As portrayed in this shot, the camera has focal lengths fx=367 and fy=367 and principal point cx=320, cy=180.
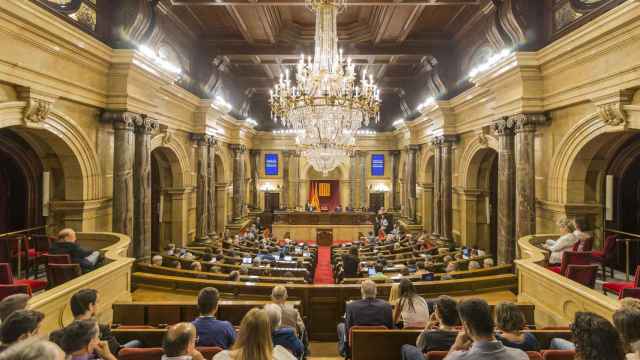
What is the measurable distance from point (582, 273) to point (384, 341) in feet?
12.2

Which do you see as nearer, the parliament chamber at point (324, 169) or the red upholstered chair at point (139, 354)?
the red upholstered chair at point (139, 354)

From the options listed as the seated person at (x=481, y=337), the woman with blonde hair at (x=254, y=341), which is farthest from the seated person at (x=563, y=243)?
the woman with blonde hair at (x=254, y=341)

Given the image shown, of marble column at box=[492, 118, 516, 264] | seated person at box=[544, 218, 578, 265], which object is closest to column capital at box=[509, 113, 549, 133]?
marble column at box=[492, 118, 516, 264]

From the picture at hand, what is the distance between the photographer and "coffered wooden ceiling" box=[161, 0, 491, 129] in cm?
1112

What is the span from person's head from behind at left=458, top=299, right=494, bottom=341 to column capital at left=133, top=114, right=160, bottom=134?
8.62 meters

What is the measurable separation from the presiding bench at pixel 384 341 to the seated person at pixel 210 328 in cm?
133

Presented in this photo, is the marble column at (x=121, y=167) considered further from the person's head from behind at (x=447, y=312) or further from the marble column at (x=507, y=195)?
the marble column at (x=507, y=195)

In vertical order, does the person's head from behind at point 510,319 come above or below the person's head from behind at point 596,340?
below

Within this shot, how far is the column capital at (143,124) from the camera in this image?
8.95 m

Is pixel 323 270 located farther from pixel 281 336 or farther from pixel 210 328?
pixel 210 328

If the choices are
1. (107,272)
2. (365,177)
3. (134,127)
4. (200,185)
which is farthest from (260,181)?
(107,272)

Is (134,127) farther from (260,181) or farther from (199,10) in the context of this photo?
(260,181)

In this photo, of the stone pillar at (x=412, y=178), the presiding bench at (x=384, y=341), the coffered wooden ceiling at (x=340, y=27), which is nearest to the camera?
the presiding bench at (x=384, y=341)

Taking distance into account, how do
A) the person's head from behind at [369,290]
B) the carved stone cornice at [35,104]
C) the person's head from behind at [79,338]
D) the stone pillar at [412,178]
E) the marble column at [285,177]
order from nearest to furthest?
1. the person's head from behind at [79,338]
2. the person's head from behind at [369,290]
3. the carved stone cornice at [35,104]
4. the stone pillar at [412,178]
5. the marble column at [285,177]
